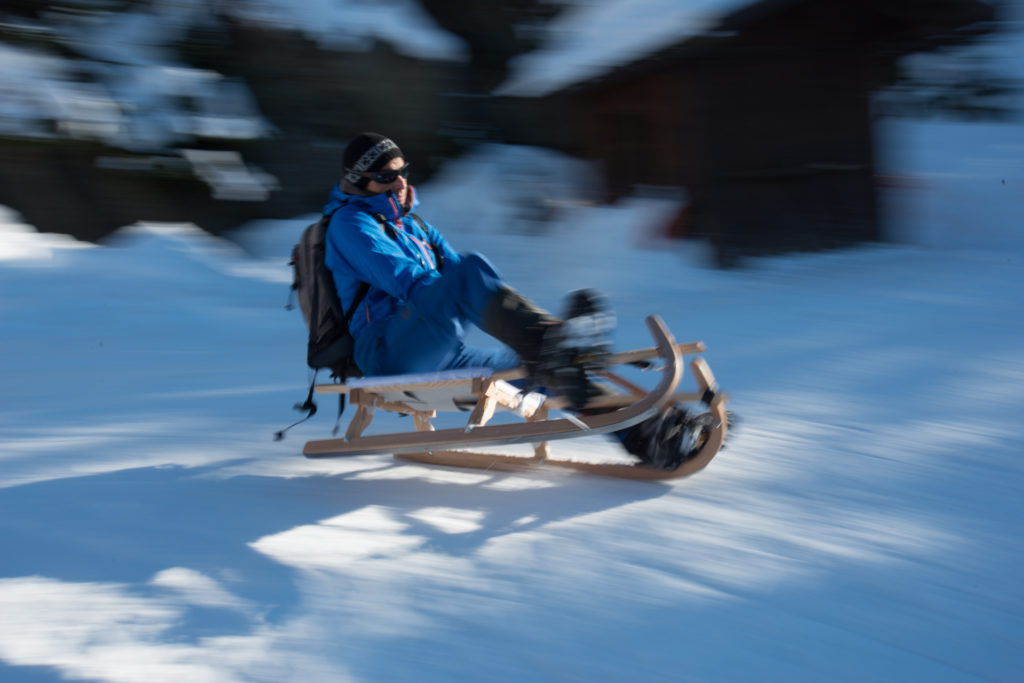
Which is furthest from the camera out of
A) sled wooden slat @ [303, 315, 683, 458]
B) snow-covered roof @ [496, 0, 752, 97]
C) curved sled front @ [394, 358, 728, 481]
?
snow-covered roof @ [496, 0, 752, 97]

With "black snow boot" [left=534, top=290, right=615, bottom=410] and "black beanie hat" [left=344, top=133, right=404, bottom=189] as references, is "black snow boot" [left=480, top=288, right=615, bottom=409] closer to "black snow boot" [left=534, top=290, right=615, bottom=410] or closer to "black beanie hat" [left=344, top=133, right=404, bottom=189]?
"black snow boot" [left=534, top=290, right=615, bottom=410]

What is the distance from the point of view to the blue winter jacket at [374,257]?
2.76 metres

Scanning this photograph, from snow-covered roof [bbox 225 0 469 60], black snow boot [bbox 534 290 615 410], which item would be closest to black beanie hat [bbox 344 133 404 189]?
black snow boot [bbox 534 290 615 410]

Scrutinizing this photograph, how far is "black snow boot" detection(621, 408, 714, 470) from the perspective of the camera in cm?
276

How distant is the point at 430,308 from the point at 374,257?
0.25 metres

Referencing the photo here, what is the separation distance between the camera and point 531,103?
8.05m

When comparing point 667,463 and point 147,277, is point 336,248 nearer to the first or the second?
point 667,463

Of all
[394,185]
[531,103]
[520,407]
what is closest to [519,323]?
[520,407]

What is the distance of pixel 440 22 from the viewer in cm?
798

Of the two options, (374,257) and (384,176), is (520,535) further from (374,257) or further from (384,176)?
(384,176)

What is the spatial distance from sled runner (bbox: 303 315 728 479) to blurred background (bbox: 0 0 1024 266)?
14.4 ft

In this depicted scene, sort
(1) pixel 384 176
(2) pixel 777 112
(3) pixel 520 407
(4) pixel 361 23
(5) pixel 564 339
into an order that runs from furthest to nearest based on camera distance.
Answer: (4) pixel 361 23 < (2) pixel 777 112 < (1) pixel 384 176 < (3) pixel 520 407 < (5) pixel 564 339

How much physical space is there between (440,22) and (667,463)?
20.2 ft

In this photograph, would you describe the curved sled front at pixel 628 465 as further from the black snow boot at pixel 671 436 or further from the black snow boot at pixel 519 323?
the black snow boot at pixel 519 323
